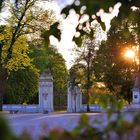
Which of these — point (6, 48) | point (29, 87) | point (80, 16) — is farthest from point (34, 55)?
point (80, 16)

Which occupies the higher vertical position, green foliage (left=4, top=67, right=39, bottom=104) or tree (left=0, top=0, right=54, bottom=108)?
tree (left=0, top=0, right=54, bottom=108)

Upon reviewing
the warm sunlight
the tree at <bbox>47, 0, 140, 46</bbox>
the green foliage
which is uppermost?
the warm sunlight

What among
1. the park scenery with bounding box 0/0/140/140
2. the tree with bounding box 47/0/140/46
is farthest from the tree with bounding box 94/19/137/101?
the tree with bounding box 47/0/140/46

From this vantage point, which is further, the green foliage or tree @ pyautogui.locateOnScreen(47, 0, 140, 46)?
the green foliage

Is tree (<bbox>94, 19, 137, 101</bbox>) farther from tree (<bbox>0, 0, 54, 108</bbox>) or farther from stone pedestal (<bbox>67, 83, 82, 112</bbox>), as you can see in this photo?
tree (<bbox>0, 0, 54, 108</bbox>)

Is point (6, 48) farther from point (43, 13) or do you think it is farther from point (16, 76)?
point (16, 76)

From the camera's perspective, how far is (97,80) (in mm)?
55844

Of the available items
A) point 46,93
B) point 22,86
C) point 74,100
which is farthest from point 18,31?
point 22,86

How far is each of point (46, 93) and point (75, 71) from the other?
16.7 feet

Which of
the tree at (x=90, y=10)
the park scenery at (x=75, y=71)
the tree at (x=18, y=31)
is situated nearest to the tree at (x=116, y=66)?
the park scenery at (x=75, y=71)

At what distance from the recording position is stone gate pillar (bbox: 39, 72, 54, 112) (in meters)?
49.9

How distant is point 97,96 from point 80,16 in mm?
716

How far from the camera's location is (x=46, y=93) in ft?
164

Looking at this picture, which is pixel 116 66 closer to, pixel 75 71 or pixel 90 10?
pixel 75 71
